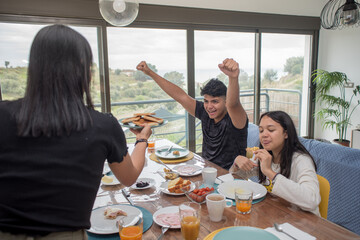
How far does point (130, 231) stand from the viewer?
1.02 m

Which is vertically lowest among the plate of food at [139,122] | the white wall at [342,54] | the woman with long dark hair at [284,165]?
the woman with long dark hair at [284,165]

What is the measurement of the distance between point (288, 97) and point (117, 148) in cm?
453

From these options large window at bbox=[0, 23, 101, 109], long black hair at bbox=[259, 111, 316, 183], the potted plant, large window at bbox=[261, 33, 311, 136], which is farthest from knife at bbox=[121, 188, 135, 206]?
the potted plant

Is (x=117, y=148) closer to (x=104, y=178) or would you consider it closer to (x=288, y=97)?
(x=104, y=178)

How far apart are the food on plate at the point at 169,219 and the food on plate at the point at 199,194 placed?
0.47 ft

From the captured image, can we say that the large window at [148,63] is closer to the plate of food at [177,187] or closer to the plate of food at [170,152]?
the plate of food at [170,152]

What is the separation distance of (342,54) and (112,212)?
15.0 feet

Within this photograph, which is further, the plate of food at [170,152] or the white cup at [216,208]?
the plate of food at [170,152]

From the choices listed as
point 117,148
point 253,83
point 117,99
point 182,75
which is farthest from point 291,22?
point 117,148

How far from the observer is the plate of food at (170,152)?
2086mm

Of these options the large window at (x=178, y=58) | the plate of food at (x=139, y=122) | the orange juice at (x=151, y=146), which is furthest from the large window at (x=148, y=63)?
the plate of food at (x=139, y=122)

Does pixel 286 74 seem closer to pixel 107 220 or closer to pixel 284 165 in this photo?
pixel 284 165

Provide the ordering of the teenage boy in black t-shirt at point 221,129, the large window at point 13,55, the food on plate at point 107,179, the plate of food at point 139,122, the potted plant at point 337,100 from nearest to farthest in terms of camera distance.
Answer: the plate of food at point 139,122 < the food on plate at point 107,179 < the teenage boy in black t-shirt at point 221,129 < the large window at point 13,55 < the potted plant at point 337,100

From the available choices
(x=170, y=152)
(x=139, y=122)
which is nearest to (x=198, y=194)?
(x=139, y=122)
